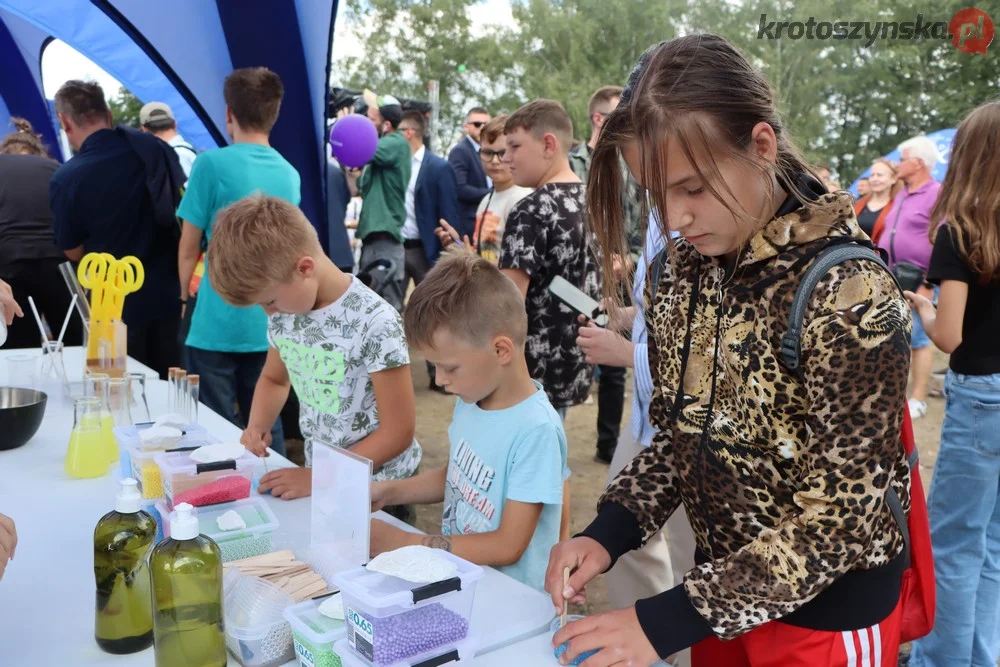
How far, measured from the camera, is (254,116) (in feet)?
10.4

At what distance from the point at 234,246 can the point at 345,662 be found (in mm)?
1040

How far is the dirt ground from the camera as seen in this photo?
3409 mm

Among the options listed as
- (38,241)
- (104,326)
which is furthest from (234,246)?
(38,241)

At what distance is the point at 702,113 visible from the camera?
0.86 metres

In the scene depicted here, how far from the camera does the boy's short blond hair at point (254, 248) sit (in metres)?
1.65

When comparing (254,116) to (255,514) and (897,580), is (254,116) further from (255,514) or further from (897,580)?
(897,580)

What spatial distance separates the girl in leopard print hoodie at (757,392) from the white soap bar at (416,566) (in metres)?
0.19

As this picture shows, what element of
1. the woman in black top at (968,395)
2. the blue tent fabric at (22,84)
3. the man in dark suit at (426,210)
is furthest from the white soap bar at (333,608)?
the blue tent fabric at (22,84)

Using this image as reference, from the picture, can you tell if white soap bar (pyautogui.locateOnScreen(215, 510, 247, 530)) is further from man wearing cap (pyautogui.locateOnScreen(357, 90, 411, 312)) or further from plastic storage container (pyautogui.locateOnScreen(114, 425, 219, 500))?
man wearing cap (pyautogui.locateOnScreen(357, 90, 411, 312))

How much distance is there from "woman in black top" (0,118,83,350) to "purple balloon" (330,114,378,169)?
1.63 m

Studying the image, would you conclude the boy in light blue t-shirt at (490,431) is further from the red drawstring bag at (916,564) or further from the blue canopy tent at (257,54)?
the blue canopy tent at (257,54)

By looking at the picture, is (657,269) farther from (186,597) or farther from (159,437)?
(159,437)

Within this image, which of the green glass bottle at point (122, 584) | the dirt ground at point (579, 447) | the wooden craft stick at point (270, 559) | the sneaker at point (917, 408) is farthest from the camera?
the sneaker at point (917, 408)

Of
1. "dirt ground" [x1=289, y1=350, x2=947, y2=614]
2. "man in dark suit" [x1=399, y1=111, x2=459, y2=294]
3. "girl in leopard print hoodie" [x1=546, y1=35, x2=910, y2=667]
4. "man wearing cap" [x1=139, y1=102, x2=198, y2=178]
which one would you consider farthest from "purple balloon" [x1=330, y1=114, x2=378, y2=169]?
"girl in leopard print hoodie" [x1=546, y1=35, x2=910, y2=667]
